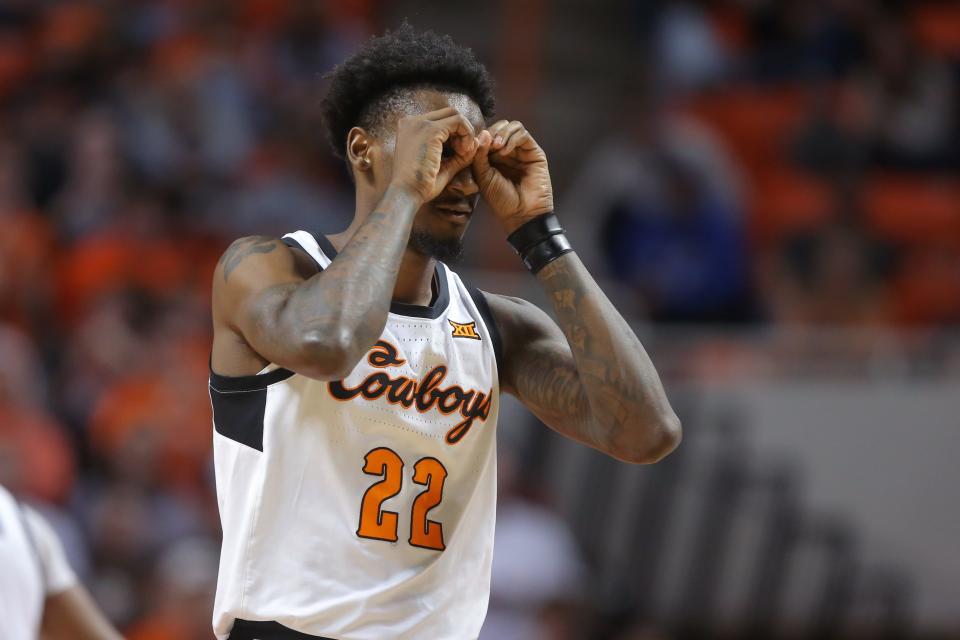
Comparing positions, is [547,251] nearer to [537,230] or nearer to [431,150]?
[537,230]

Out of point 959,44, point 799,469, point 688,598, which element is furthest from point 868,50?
point 688,598

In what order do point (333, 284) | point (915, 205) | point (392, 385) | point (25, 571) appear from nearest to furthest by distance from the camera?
point (333, 284)
point (392, 385)
point (25, 571)
point (915, 205)

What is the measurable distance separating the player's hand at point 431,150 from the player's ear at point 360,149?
193mm

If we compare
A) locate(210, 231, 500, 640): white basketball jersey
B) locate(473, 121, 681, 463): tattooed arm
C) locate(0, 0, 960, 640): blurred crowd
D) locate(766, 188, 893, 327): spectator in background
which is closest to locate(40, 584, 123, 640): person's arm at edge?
locate(210, 231, 500, 640): white basketball jersey

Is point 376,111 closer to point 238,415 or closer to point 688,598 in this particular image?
point 238,415

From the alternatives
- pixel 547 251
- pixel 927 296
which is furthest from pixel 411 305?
pixel 927 296

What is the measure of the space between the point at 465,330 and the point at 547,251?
31 cm

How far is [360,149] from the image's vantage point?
3.91 metres

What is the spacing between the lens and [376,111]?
3.90 meters

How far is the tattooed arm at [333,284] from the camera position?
3371 millimetres

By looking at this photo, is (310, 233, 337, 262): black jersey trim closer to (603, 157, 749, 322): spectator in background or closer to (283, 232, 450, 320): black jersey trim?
(283, 232, 450, 320): black jersey trim

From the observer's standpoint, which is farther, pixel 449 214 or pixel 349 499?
pixel 449 214

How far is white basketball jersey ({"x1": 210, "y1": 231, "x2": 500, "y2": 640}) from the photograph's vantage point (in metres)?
3.60

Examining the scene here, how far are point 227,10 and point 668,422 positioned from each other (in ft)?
29.7
